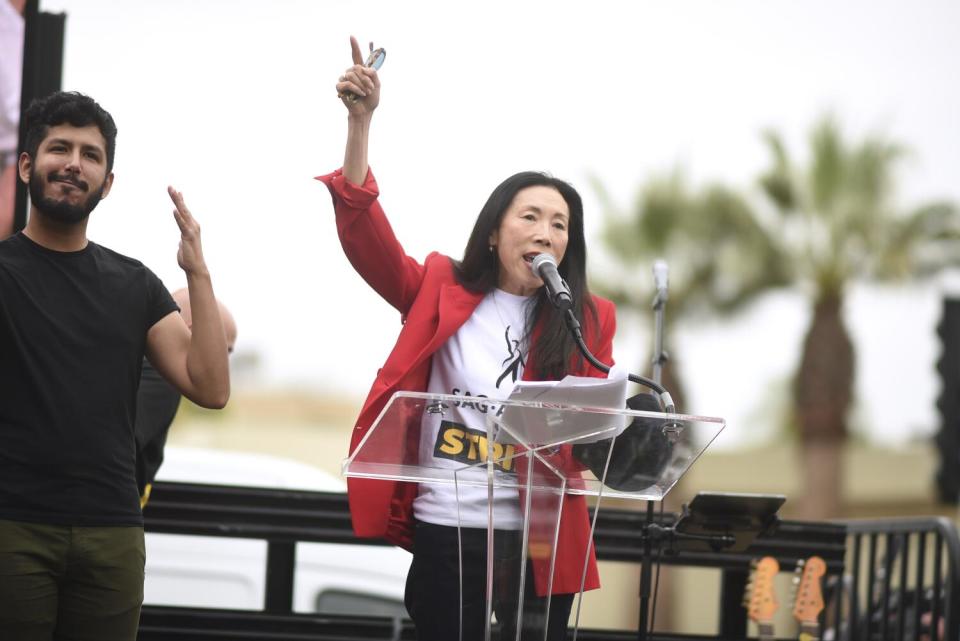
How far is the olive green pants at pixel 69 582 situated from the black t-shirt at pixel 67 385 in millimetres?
35

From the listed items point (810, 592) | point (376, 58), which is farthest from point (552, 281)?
point (810, 592)

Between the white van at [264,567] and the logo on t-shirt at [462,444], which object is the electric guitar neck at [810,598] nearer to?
the white van at [264,567]

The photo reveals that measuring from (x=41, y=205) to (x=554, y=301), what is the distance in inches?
49.7

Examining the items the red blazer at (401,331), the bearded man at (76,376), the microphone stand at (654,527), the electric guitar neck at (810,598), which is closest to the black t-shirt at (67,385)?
the bearded man at (76,376)

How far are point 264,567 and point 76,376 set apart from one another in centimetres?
322

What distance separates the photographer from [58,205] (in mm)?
2861

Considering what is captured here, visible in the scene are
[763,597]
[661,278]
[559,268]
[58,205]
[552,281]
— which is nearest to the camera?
[58,205]

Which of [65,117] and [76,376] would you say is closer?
[76,376]

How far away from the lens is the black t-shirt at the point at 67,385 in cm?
271

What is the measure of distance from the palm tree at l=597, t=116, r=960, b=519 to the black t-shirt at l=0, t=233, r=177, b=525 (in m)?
14.6

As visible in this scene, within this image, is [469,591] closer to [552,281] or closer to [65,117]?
[552,281]

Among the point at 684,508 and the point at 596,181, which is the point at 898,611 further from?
the point at 596,181

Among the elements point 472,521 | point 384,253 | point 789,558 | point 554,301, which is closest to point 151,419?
point 384,253

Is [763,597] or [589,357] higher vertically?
[589,357]
